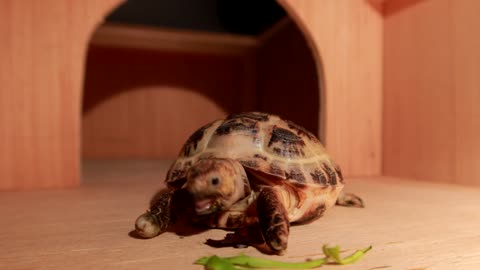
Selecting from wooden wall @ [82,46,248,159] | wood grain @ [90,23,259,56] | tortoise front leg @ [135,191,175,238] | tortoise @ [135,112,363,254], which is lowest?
tortoise front leg @ [135,191,175,238]

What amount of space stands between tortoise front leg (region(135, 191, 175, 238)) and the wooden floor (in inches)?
1.0

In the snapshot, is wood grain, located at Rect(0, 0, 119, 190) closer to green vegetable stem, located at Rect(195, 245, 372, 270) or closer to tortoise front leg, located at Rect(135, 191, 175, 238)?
tortoise front leg, located at Rect(135, 191, 175, 238)

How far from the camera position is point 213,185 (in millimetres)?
962

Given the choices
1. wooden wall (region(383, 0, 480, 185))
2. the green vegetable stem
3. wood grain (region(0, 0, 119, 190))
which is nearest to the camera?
the green vegetable stem

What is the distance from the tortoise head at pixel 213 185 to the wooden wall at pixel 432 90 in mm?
1635

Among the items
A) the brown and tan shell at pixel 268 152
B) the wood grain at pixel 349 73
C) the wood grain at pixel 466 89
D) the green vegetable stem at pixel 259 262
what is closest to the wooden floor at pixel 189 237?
the green vegetable stem at pixel 259 262

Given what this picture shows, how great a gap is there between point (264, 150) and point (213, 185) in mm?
268

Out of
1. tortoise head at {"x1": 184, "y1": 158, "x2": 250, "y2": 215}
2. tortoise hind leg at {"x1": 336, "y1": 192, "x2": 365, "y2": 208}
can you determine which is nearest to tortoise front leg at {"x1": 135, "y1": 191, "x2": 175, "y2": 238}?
tortoise head at {"x1": 184, "y1": 158, "x2": 250, "y2": 215}

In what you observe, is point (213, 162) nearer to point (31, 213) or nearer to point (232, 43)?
point (31, 213)

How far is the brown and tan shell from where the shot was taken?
1.16 metres

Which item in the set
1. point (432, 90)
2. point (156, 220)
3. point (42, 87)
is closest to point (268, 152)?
point (156, 220)

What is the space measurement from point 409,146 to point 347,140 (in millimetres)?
375

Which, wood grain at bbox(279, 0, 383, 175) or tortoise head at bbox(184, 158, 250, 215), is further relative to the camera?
wood grain at bbox(279, 0, 383, 175)

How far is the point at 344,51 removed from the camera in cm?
258
